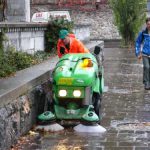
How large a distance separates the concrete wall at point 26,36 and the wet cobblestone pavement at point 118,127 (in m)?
2.12

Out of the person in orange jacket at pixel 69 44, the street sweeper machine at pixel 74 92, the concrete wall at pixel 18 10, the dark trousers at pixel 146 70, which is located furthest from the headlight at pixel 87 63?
the concrete wall at pixel 18 10

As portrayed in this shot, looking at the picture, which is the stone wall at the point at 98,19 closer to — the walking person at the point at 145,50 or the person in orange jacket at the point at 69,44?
the walking person at the point at 145,50

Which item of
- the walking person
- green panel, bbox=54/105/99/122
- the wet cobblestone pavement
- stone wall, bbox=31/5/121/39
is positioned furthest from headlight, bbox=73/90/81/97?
stone wall, bbox=31/5/121/39

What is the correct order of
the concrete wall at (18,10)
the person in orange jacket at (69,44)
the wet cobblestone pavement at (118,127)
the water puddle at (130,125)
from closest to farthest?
1. the wet cobblestone pavement at (118,127)
2. the water puddle at (130,125)
3. the person in orange jacket at (69,44)
4. the concrete wall at (18,10)

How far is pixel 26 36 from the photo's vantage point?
1391cm

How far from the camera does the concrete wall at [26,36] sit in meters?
12.5

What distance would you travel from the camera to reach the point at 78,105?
892 cm

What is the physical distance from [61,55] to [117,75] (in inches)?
264

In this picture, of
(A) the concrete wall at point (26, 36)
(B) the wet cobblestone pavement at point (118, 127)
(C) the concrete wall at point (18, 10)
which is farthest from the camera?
(C) the concrete wall at point (18, 10)

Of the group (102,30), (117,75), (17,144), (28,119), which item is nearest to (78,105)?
(28,119)

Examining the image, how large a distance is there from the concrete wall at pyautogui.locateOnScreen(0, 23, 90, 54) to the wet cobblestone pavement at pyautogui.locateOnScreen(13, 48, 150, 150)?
2.12 meters

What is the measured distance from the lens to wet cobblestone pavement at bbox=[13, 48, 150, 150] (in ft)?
25.7

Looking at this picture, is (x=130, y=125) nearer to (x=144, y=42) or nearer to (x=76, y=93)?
(x=76, y=93)

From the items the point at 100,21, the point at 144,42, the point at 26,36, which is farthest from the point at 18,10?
the point at 100,21
